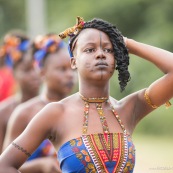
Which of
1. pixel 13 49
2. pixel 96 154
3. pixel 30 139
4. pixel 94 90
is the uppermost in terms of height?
pixel 13 49

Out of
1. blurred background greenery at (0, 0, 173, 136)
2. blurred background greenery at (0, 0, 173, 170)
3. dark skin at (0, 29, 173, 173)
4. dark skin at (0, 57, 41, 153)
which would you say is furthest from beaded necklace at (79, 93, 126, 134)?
blurred background greenery at (0, 0, 173, 136)

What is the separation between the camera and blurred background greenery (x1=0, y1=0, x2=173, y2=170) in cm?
2158

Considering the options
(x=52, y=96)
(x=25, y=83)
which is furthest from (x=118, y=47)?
(x=25, y=83)

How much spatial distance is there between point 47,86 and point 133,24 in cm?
1585

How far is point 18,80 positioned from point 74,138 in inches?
168

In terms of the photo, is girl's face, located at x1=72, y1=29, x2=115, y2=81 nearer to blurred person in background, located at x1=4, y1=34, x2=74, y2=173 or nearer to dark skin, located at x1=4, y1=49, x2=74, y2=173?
blurred person in background, located at x1=4, y1=34, x2=74, y2=173

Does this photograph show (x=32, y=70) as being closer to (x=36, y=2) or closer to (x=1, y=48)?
(x=1, y=48)

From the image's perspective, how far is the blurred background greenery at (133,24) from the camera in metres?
21.6

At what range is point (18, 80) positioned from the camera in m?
9.91

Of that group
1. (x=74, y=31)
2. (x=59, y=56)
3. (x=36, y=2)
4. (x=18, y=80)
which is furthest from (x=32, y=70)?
(x=36, y=2)

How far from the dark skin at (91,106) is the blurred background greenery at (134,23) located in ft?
44.9

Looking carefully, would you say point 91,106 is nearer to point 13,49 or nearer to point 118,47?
point 118,47

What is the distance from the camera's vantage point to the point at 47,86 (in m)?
8.91

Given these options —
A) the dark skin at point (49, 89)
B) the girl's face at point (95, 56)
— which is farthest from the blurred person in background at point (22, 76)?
the girl's face at point (95, 56)
